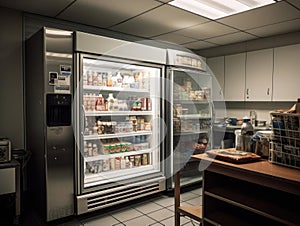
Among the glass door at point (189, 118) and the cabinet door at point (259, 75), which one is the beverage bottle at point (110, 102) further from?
the cabinet door at point (259, 75)

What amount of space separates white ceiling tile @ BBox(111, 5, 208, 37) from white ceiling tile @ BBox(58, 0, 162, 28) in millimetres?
156

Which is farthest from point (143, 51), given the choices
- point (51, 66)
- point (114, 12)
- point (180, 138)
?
point (180, 138)

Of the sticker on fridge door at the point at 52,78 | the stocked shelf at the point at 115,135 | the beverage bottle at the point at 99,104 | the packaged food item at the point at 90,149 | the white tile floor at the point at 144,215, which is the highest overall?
the sticker on fridge door at the point at 52,78

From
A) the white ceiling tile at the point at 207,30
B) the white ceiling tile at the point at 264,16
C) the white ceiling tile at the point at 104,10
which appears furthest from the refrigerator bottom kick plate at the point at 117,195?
the white ceiling tile at the point at 264,16

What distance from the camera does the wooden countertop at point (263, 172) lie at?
1272 millimetres

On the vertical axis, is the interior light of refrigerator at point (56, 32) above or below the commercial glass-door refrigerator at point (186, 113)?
above

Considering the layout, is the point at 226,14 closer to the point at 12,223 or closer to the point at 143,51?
the point at 143,51

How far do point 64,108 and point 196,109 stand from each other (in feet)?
7.43

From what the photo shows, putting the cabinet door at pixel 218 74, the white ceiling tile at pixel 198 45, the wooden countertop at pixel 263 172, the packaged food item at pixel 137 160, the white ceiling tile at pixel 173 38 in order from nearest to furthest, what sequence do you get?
the wooden countertop at pixel 263 172, the packaged food item at pixel 137 160, the white ceiling tile at pixel 173 38, the white ceiling tile at pixel 198 45, the cabinet door at pixel 218 74

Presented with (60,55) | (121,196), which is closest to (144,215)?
(121,196)

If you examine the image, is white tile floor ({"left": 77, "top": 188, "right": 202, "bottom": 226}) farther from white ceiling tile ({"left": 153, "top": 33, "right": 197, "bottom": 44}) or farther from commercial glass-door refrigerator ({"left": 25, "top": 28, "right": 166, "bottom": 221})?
white ceiling tile ({"left": 153, "top": 33, "right": 197, "bottom": 44})

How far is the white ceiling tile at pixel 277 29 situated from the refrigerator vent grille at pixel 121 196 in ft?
9.36

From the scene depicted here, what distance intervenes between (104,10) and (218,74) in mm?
2785

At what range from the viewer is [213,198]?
1.81 m
